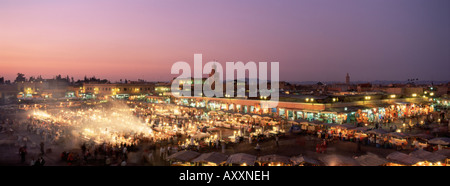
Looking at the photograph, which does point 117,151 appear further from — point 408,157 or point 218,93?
point 218,93

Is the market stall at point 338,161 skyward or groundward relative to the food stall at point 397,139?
skyward

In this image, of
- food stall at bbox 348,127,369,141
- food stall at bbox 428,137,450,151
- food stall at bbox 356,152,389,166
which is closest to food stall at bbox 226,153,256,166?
food stall at bbox 356,152,389,166

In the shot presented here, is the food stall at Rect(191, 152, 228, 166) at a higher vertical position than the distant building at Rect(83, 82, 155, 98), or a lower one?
lower

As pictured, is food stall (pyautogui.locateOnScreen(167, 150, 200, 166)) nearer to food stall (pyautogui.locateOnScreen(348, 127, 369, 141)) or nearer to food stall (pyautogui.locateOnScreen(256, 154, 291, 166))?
food stall (pyautogui.locateOnScreen(256, 154, 291, 166))

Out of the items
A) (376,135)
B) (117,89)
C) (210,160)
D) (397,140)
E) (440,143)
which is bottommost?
(397,140)

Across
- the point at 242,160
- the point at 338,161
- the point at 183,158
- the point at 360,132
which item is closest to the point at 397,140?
the point at 360,132

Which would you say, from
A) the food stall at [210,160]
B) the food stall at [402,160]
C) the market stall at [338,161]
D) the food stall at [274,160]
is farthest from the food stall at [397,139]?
the food stall at [210,160]

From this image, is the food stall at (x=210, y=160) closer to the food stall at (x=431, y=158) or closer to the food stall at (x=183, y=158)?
the food stall at (x=183, y=158)

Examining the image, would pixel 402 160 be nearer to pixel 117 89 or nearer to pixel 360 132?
pixel 360 132

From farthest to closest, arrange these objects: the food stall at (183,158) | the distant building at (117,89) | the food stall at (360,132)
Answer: the distant building at (117,89) < the food stall at (360,132) < the food stall at (183,158)

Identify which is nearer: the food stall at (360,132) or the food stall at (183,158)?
the food stall at (183,158)
